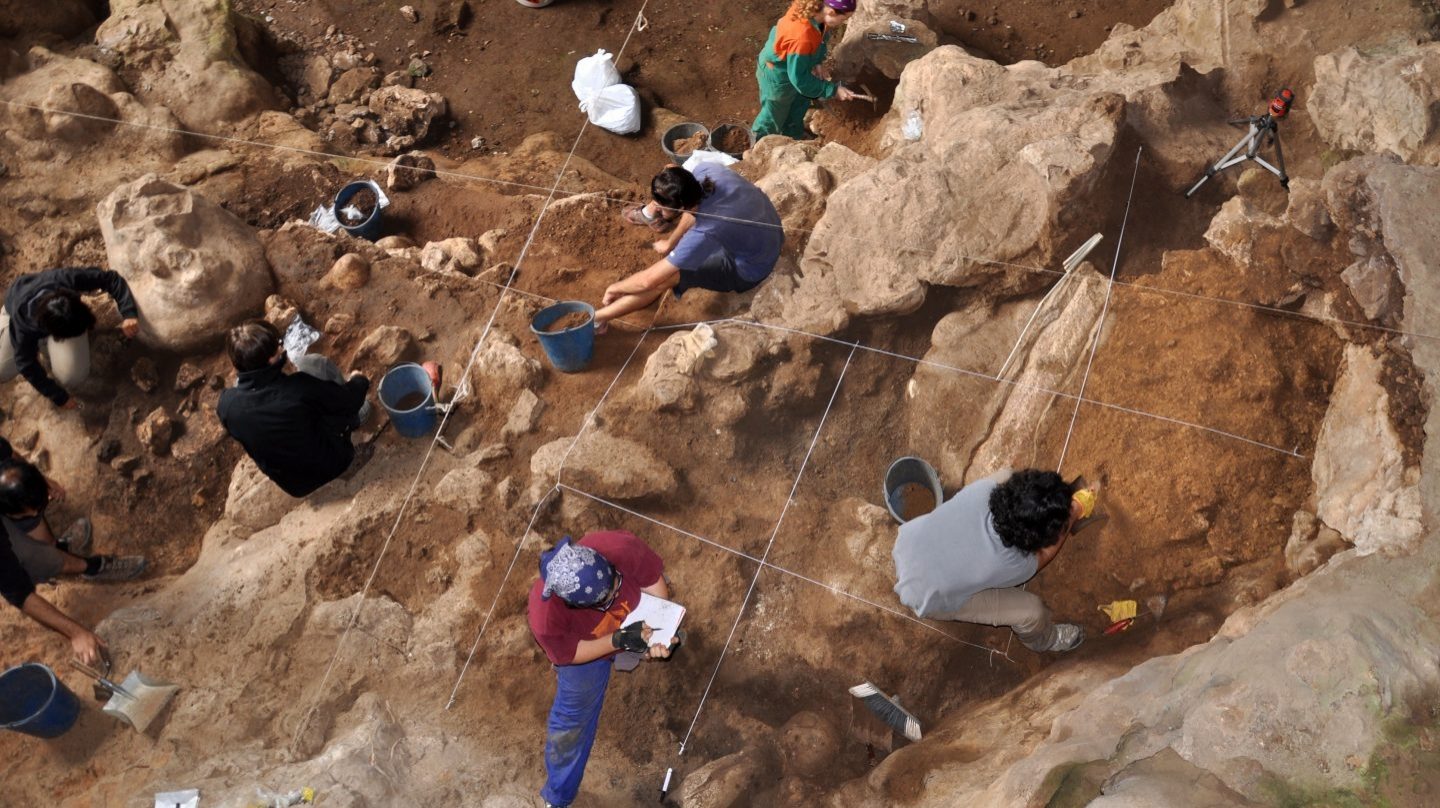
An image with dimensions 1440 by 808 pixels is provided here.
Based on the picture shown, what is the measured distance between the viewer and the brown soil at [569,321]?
191 inches

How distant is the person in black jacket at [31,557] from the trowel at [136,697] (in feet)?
0.64

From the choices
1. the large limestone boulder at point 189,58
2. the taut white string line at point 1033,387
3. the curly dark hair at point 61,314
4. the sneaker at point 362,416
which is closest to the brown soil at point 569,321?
the taut white string line at point 1033,387

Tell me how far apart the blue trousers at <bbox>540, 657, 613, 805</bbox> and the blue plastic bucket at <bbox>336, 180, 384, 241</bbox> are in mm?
3761

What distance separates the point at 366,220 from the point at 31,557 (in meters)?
2.85

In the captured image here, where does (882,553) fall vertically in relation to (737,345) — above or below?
below

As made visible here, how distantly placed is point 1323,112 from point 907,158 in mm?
2579

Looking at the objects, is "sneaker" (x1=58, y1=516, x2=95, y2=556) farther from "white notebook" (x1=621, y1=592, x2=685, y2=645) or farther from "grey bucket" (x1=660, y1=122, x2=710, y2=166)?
"grey bucket" (x1=660, y1=122, x2=710, y2=166)

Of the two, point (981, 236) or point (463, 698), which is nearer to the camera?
point (463, 698)

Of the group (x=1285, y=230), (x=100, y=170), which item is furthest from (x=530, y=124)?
(x=1285, y=230)

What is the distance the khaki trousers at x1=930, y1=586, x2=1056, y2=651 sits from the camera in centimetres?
383

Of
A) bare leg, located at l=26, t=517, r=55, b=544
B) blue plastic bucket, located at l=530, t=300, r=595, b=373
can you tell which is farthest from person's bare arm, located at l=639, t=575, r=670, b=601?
bare leg, located at l=26, t=517, r=55, b=544

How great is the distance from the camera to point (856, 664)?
4.11 m

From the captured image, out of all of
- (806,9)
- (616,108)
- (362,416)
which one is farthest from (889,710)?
(616,108)

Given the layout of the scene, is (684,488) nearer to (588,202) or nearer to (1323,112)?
(588,202)
